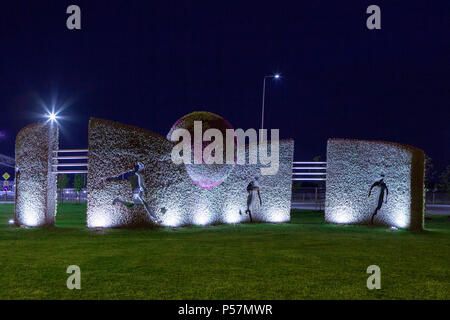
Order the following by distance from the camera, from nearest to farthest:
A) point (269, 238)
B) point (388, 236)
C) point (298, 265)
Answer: point (298, 265) < point (269, 238) < point (388, 236)

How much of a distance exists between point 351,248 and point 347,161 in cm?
785

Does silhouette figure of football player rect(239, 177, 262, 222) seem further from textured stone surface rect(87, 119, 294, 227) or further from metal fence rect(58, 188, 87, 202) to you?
metal fence rect(58, 188, 87, 202)

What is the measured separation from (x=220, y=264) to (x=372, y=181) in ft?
36.3

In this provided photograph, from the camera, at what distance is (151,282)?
263 inches

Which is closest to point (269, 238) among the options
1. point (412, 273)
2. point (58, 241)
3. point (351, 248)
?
point (351, 248)

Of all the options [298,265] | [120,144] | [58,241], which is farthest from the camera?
[120,144]

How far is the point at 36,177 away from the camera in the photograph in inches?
596

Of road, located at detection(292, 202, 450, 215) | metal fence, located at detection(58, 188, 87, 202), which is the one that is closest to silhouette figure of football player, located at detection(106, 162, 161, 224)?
road, located at detection(292, 202, 450, 215)

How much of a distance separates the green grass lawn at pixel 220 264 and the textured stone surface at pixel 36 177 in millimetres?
1532

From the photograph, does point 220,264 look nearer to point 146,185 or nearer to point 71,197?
point 146,185

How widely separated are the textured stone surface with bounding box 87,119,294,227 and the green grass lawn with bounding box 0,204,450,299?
1157 millimetres

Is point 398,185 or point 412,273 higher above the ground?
point 398,185

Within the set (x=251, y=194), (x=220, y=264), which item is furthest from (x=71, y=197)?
(x=220, y=264)

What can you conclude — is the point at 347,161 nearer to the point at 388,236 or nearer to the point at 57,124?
the point at 388,236
